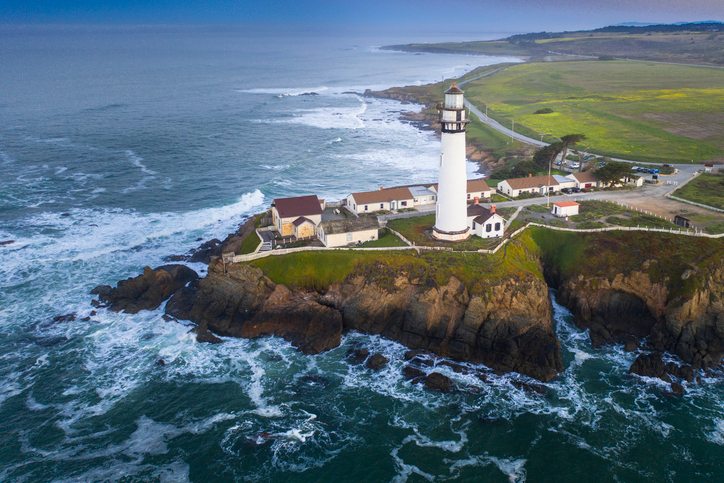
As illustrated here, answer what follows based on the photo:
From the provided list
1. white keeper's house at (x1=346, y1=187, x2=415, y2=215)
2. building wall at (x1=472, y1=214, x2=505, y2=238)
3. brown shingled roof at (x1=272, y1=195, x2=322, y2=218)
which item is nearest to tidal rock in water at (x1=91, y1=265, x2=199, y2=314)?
brown shingled roof at (x1=272, y1=195, x2=322, y2=218)

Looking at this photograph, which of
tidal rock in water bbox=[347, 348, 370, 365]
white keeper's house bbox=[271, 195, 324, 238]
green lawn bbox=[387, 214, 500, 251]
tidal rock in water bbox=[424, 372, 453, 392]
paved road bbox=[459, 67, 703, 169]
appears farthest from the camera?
paved road bbox=[459, 67, 703, 169]

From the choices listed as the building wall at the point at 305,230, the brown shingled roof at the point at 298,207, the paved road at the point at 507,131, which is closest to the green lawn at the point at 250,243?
the brown shingled roof at the point at 298,207

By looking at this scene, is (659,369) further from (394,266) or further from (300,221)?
(300,221)

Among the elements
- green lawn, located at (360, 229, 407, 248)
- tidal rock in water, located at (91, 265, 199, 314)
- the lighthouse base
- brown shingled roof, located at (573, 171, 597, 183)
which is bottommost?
tidal rock in water, located at (91, 265, 199, 314)

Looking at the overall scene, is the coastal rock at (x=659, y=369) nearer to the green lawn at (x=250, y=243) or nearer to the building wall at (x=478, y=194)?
the building wall at (x=478, y=194)

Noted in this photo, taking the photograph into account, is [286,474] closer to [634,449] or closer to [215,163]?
→ [634,449]

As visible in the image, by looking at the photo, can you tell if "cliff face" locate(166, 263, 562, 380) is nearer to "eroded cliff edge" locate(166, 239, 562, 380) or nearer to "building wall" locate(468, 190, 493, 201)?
"eroded cliff edge" locate(166, 239, 562, 380)
